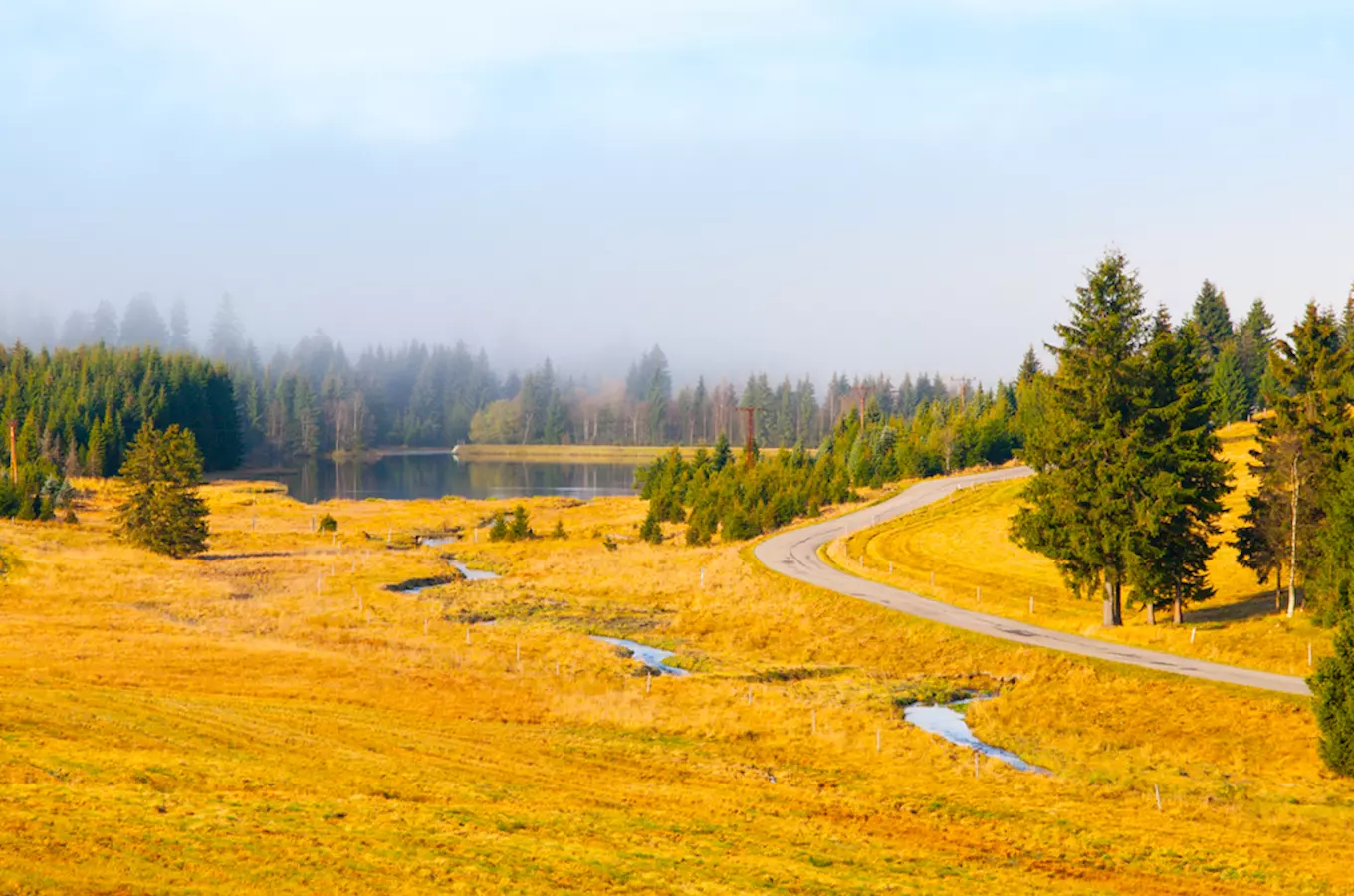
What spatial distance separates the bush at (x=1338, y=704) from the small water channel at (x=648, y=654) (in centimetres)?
2352

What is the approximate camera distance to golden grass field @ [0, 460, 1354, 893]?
2036 cm

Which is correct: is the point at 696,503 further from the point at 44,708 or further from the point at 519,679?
the point at 44,708

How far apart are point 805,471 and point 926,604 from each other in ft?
187

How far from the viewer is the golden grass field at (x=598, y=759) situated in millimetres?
20359

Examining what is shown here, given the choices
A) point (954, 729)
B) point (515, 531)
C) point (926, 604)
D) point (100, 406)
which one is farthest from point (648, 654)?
point (100, 406)

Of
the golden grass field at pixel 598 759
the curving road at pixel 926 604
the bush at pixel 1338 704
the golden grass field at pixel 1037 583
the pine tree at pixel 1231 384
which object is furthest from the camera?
the pine tree at pixel 1231 384

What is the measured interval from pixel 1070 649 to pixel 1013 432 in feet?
298

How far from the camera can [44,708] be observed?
29.3 metres

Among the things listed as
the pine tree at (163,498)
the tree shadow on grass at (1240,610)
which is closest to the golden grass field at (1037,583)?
the tree shadow on grass at (1240,610)

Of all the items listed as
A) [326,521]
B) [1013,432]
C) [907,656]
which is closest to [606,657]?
[907,656]

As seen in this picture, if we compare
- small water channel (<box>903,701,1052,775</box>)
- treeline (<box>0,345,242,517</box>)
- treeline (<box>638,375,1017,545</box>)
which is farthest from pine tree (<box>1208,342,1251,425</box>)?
treeline (<box>0,345,242,517</box>)

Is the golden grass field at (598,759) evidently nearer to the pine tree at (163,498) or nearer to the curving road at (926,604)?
the curving road at (926,604)

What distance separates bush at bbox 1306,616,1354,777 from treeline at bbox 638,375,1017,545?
5858 cm

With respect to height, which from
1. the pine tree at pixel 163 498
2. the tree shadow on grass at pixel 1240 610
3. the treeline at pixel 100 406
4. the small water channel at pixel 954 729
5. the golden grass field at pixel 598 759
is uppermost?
the treeline at pixel 100 406
